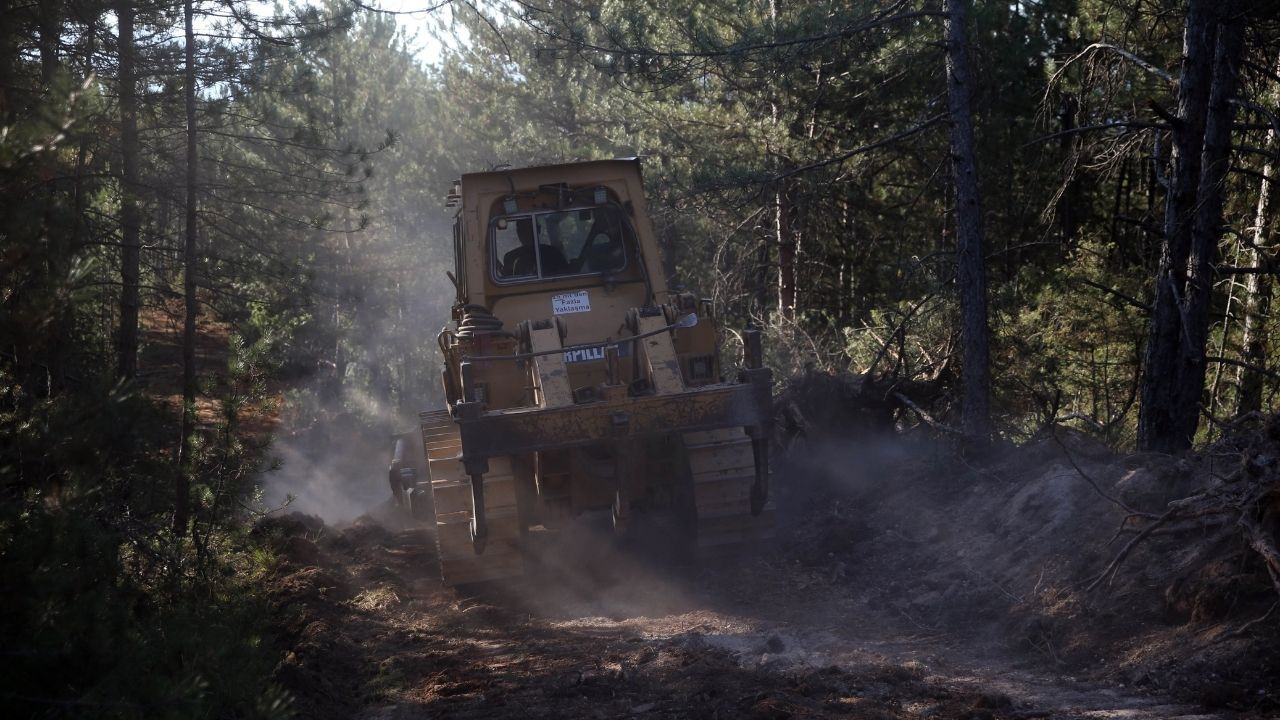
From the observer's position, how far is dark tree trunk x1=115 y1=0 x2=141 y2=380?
10.1 metres

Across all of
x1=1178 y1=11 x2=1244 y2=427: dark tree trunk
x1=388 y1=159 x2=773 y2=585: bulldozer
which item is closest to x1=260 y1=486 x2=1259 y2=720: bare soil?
x1=388 y1=159 x2=773 y2=585: bulldozer

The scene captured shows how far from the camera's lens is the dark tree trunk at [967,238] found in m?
10.4

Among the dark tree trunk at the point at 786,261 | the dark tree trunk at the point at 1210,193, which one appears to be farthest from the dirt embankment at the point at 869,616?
the dark tree trunk at the point at 786,261

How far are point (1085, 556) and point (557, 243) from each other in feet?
17.0

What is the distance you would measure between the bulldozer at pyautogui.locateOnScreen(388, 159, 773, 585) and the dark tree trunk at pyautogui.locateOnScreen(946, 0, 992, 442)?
2491mm

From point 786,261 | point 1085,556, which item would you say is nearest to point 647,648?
point 1085,556

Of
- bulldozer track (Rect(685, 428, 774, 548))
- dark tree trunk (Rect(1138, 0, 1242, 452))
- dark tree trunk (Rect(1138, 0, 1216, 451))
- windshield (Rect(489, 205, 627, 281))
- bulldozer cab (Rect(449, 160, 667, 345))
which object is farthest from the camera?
windshield (Rect(489, 205, 627, 281))

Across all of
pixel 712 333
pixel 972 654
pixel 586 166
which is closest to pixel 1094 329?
pixel 712 333

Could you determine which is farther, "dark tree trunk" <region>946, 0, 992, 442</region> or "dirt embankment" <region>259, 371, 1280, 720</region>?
"dark tree trunk" <region>946, 0, 992, 442</region>

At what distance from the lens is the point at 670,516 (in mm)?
9656

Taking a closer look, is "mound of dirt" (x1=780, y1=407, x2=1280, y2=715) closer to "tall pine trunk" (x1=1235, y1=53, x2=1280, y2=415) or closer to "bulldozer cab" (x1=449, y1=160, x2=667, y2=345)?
"bulldozer cab" (x1=449, y1=160, x2=667, y2=345)

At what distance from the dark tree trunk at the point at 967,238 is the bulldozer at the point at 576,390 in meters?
2.49

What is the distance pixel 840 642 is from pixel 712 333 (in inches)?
138

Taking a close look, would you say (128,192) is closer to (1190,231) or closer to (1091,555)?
(1091,555)
